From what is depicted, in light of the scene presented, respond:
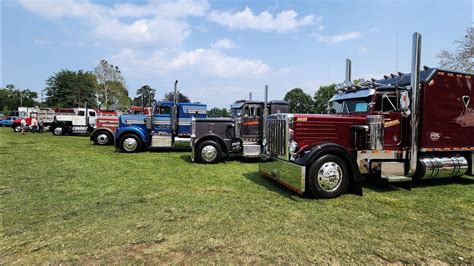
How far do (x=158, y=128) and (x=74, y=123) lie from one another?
561 inches

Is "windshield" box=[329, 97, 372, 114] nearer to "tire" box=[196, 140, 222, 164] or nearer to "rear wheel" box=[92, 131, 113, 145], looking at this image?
"tire" box=[196, 140, 222, 164]

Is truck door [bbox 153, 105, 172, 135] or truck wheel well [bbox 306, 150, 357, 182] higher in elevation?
truck door [bbox 153, 105, 172, 135]

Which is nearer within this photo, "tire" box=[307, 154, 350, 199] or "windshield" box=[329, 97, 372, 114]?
"tire" box=[307, 154, 350, 199]

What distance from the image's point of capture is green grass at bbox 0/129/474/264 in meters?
3.44

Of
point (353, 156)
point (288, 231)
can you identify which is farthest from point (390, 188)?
point (288, 231)

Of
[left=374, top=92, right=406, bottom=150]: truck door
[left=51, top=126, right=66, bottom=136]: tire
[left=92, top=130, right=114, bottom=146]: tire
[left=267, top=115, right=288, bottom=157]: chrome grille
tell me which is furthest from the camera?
[left=51, top=126, right=66, bottom=136]: tire

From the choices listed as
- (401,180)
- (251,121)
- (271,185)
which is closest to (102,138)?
(251,121)

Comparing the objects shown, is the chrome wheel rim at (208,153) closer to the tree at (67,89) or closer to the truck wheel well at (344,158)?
the truck wheel well at (344,158)

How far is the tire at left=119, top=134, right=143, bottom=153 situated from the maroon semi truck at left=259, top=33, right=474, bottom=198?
804cm

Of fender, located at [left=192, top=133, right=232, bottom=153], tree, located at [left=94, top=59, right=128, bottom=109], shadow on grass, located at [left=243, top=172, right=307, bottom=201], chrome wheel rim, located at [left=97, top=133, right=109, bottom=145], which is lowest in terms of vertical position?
shadow on grass, located at [left=243, top=172, right=307, bottom=201]

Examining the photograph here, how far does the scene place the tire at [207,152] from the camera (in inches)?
409

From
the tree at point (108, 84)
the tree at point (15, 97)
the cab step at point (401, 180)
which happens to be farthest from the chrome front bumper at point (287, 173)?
the tree at point (15, 97)

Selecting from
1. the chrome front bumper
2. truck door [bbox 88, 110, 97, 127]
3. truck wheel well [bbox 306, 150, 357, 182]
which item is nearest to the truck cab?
the chrome front bumper

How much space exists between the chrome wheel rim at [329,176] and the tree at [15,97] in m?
103
